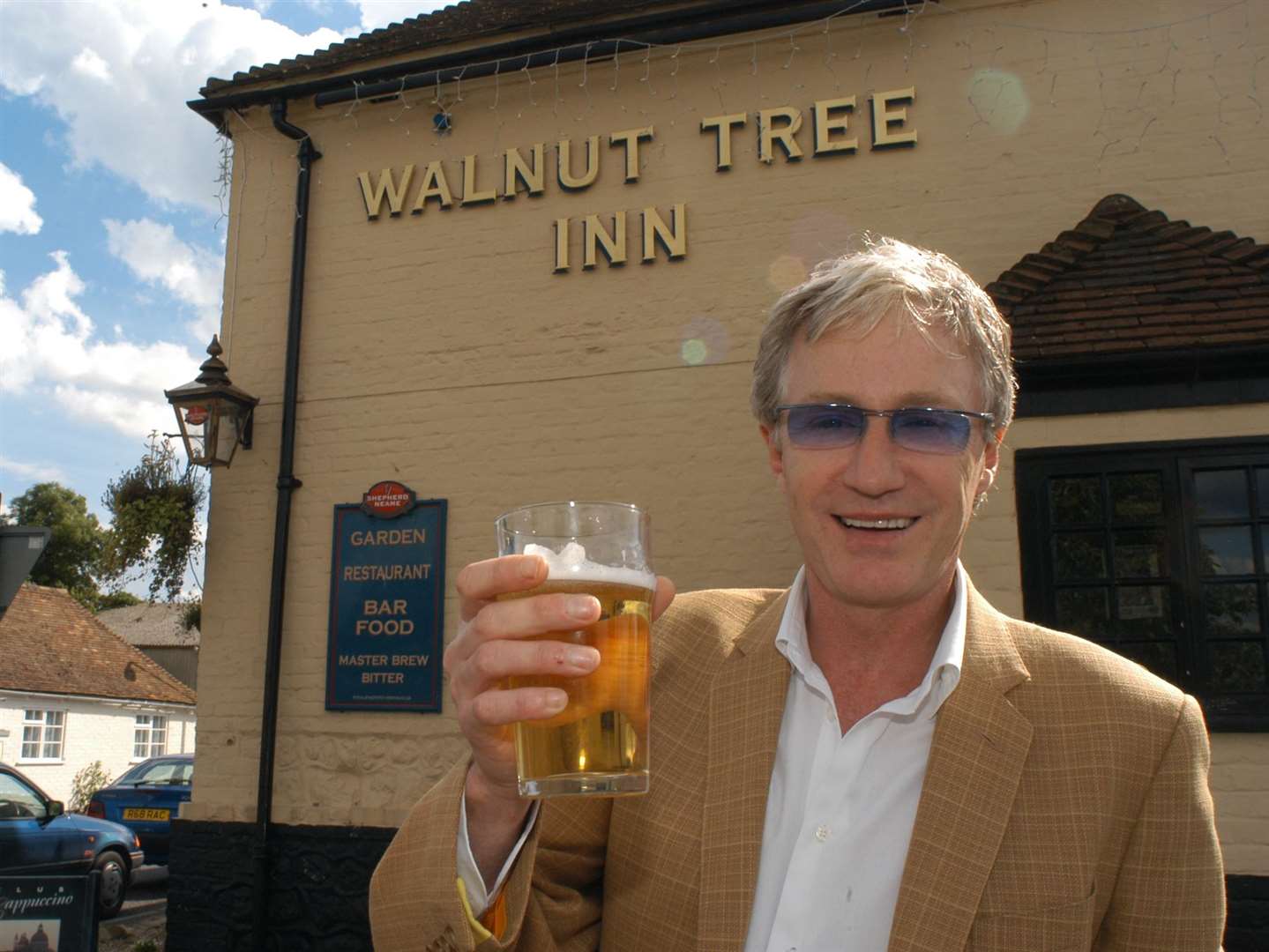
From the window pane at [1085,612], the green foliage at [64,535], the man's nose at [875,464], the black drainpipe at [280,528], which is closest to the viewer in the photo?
the man's nose at [875,464]

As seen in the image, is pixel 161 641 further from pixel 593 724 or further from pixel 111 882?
pixel 593 724

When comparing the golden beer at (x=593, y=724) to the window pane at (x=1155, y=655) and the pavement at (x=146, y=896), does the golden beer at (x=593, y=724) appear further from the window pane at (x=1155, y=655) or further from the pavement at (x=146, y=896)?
the pavement at (x=146, y=896)

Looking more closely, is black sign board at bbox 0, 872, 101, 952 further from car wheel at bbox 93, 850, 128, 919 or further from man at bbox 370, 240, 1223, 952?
car wheel at bbox 93, 850, 128, 919

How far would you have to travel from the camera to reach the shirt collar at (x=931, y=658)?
1571mm

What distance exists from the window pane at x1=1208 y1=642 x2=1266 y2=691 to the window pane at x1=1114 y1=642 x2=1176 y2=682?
0.18 m

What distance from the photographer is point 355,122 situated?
289 inches

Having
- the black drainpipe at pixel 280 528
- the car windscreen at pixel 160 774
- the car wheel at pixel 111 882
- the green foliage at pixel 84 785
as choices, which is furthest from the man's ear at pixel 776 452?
the green foliage at pixel 84 785

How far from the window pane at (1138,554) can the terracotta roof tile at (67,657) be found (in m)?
20.7

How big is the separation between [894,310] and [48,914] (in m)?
4.90

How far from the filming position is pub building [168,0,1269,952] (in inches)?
203

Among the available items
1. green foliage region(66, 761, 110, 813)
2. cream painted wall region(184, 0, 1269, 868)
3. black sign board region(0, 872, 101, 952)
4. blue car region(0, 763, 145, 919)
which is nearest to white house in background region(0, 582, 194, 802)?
green foliage region(66, 761, 110, 813)

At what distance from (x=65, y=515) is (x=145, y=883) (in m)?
35.9

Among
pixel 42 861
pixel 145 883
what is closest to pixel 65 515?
pixel 145 883

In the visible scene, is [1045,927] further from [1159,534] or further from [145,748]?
[145,748]
